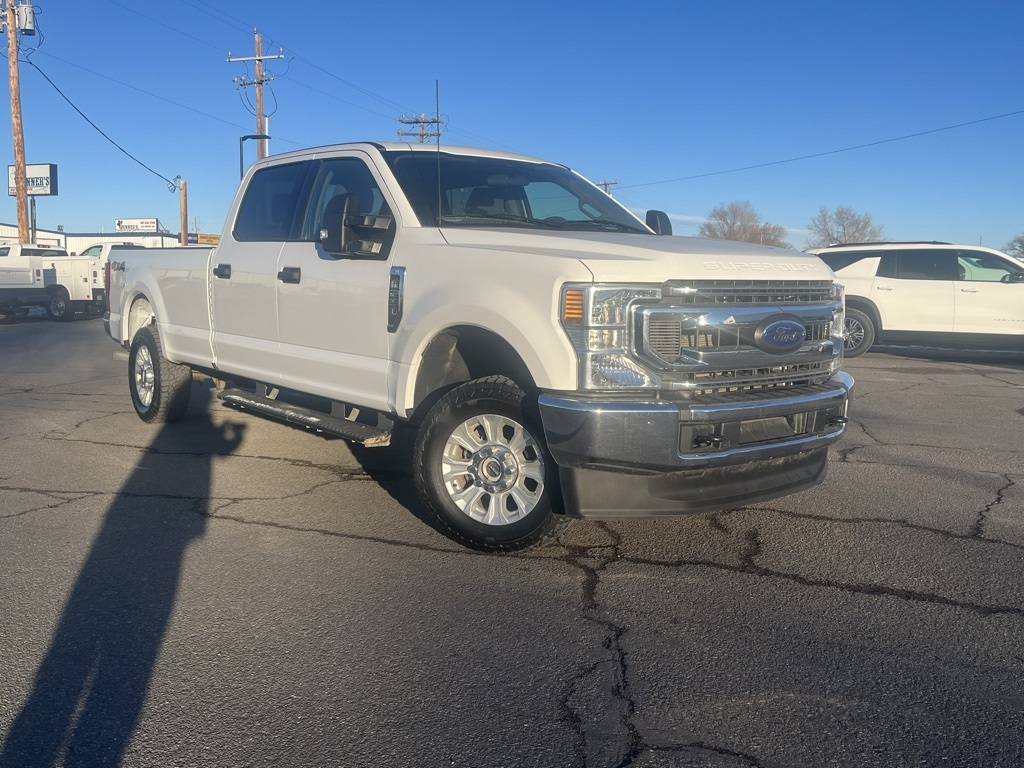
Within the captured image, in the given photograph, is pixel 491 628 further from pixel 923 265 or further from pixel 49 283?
pixel 49 283

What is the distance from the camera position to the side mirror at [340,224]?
5074mm

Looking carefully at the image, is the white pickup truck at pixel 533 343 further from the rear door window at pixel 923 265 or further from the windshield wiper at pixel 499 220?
the rear door window at pixel 923 265

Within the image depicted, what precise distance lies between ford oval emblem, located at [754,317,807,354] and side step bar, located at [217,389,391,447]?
2.21 m

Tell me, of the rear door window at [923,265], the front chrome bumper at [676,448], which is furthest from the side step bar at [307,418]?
the rear door window at [923,265]

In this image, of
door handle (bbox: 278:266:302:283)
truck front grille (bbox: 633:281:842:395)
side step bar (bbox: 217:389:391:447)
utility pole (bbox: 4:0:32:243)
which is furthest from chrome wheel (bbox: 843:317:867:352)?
utility pole (bbox: 4:0:32:243)

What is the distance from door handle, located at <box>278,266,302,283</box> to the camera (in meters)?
5.77

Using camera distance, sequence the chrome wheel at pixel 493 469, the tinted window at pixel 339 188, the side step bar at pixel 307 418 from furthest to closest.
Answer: the tinted window at pixel 339 188, the side step bar at pixel 307 418, the chrome wheel at pixel 493 469

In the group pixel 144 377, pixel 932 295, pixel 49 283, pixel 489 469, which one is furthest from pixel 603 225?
pixel 49 283

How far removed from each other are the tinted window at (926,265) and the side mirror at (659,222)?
29.3ft

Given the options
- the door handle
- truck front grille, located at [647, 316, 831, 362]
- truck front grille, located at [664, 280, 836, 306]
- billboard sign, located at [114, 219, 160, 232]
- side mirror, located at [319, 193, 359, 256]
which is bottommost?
truck front grille, located at [647, 316, 831, 362]

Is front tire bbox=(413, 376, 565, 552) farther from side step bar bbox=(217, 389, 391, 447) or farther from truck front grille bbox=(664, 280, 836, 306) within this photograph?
truck front grille bbox=(664, 280, 836, 306)

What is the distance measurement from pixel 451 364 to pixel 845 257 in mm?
11336

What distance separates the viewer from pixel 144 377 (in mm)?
8102

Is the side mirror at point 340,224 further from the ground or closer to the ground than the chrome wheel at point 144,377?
further from the ground
